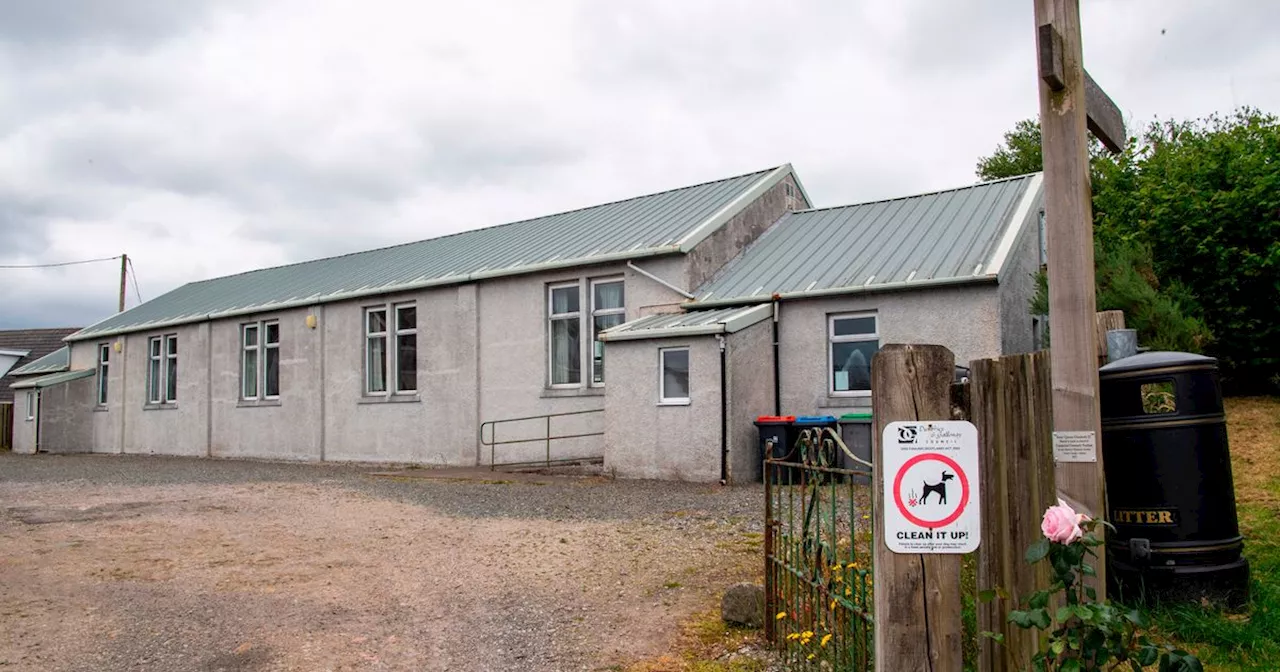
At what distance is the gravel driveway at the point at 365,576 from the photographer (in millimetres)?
5539

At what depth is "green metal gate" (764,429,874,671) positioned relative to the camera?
404cm

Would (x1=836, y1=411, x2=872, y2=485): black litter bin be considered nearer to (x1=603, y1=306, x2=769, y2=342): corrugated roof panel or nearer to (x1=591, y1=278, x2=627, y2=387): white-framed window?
(x1=603, y1=306, x2=769, y2=342): corrugated roof panel

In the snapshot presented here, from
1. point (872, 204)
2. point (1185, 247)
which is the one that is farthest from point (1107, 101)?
point (872, 204)

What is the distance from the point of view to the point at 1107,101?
15.2 feet

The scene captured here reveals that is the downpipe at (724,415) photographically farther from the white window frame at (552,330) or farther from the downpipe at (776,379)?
the white window frame at (552,330)

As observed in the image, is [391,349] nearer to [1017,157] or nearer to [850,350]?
[850,350]

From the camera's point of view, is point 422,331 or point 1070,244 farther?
point 422,331

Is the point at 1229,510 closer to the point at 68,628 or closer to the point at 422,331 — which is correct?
the point at 68,628

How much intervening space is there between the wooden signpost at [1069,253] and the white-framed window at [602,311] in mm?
13695

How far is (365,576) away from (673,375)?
798 centimetres

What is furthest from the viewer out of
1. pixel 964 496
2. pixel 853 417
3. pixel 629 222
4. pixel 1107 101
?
pixel 629 222

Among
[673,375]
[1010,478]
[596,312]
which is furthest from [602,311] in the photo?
[1010,478]

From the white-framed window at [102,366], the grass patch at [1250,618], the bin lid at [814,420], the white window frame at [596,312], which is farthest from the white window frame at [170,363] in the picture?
the grass patch at [1250,618]

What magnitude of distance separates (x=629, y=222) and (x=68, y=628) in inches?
609
